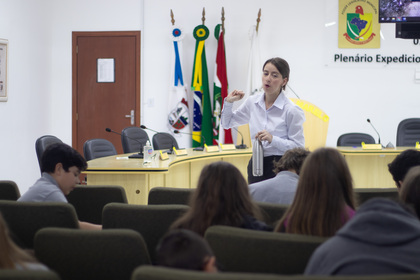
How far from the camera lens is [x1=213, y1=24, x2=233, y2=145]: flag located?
27.1ft

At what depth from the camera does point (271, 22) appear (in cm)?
845

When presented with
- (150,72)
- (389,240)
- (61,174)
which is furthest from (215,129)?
(389,240)

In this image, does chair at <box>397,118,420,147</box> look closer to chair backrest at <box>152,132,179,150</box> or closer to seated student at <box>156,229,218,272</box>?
chair backrest at <box>152,132,179,150</box>

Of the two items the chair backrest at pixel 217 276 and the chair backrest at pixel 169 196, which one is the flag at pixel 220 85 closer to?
the chair backrest at pixel 169 196

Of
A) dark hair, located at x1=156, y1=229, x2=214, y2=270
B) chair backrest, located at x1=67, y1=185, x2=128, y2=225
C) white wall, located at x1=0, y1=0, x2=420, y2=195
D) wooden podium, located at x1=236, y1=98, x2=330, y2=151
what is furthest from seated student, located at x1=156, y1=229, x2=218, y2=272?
white wall, located at x1=0, y1=0, x2=420, y2=195

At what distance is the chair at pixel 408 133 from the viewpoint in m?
7.30

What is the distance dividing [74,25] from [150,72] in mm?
1407

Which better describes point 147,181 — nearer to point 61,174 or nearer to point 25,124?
point 61,174

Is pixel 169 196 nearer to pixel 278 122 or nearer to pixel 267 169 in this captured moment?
pixel 267 169

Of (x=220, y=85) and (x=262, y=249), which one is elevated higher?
(x=220, y=85)

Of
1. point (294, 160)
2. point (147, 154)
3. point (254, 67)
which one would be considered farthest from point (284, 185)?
point (254, 67)

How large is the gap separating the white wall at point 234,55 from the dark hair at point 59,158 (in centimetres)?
522

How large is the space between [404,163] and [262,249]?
149 cm

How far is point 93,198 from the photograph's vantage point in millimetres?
3236
